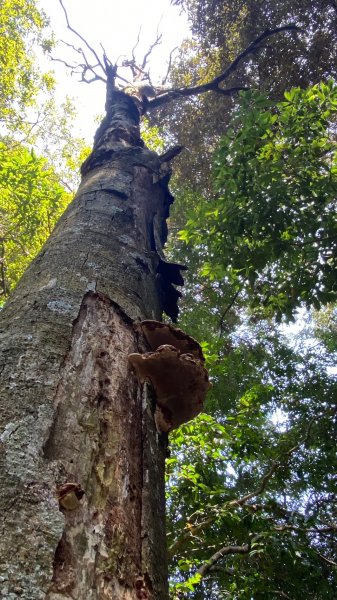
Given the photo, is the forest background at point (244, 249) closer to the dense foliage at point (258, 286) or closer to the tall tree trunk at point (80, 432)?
the dense foliage at point (258, 286)

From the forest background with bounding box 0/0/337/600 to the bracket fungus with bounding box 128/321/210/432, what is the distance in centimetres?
278

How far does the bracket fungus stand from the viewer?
53.9 inches

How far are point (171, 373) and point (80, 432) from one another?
1.28 ft

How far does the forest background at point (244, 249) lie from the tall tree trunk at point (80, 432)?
8.43 feet

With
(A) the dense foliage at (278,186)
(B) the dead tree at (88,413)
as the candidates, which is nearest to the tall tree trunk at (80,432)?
(B) the dead tree at (88,413)

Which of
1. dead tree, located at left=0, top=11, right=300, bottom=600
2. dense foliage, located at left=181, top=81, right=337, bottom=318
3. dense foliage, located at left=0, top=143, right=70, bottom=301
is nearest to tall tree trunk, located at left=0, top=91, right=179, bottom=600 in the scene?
dead tree, located at left=0, top=11, right=300, bottom=600

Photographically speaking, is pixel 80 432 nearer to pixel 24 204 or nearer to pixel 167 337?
pixel 167 337

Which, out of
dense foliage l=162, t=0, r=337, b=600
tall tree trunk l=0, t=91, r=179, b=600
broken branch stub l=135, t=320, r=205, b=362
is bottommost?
tall tree trunk l=0, t=91, r=179, b=600

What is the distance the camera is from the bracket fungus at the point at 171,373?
1.37 meters

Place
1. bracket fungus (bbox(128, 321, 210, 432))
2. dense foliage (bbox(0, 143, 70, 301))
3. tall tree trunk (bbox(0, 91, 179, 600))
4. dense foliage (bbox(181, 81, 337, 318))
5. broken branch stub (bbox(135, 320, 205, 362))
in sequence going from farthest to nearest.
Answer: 1. dense foliage (bbox(0, 143, 70, 301))
2. dense foliage (bbox(181, 81, 337, 318))
3. broken branch stub (bbox(135, 320, 205, 362))
4. bracket fungus (bbox(128, 321, 210, 432))
5. tall tree trunk (bbox(0, 91, 179, 600))

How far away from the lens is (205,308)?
29.1 feet

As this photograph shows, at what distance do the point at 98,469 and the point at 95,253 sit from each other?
2.90 feet

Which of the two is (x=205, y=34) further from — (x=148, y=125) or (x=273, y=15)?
(x=148, y=125)

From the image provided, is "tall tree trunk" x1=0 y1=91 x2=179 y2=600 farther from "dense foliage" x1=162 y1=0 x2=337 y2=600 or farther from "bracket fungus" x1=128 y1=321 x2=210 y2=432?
"dense foliage" x1=162 y1=0 x2=337 y2=600
